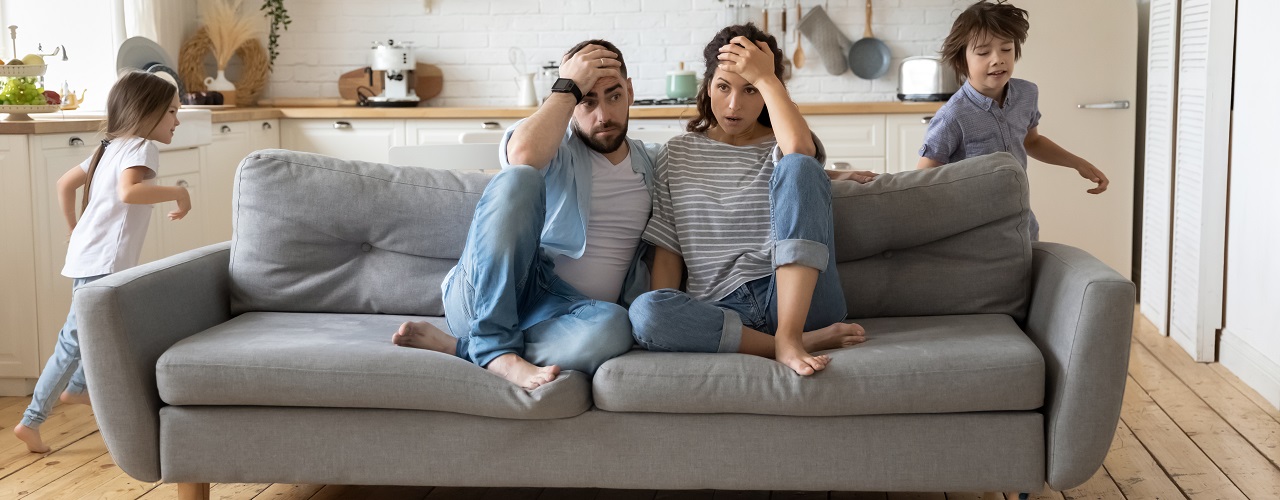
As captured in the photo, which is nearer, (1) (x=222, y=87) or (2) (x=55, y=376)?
(2) (x=55, y=376)

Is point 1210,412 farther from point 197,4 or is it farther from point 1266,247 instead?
point 197,4

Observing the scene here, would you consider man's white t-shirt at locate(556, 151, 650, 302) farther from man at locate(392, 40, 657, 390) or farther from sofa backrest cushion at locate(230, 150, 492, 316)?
sofa backrest cushion at locate(230, 150, 492, 316)

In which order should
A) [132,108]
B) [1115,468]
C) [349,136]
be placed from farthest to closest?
1. [349,136]
2. [132,108]
3. [1115,468]

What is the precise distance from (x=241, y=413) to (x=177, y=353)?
0.16m

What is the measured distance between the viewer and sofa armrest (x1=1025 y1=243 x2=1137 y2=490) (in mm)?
2027

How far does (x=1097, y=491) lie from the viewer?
246 cm

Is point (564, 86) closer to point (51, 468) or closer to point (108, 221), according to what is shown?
point (108, 221)

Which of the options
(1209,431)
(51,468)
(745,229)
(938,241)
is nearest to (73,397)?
(51,468)

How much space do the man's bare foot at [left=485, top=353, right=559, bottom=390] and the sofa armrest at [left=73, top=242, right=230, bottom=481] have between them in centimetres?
64

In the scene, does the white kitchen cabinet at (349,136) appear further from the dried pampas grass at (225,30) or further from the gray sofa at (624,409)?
the gray sofa at (624,409)

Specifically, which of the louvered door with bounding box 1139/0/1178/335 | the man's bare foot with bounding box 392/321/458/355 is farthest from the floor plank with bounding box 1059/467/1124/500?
the louvered door with bounding box 1139/0/1178/335

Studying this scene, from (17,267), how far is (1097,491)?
9.58 feet

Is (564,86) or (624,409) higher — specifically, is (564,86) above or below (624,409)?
above

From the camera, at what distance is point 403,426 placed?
212 cm
